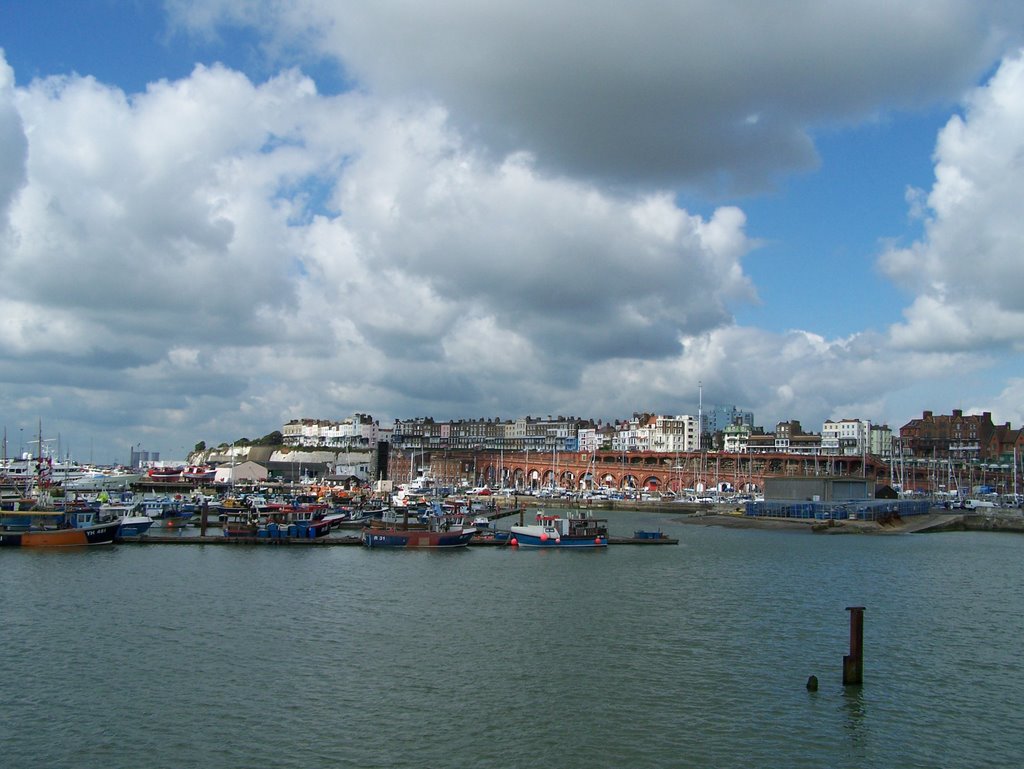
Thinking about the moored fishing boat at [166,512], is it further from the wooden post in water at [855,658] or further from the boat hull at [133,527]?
the wooden post in water at [855,658]

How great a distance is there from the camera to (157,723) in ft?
70.7

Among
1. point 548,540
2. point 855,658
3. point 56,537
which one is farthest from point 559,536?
point 855,658

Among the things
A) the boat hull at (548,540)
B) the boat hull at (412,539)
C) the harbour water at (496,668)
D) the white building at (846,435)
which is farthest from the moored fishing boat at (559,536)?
the white building at (846,435)

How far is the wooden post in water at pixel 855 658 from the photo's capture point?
25.5 metres

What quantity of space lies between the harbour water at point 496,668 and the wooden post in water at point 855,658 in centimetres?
60

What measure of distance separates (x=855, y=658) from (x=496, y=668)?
1047 centimetres

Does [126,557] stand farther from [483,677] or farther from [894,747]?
[894,747]

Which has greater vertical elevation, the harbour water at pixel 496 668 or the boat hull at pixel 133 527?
the boat hull at pixel 133 527

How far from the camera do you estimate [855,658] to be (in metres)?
25.6

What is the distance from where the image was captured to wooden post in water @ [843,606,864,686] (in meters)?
25.5

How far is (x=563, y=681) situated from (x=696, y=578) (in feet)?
74.1

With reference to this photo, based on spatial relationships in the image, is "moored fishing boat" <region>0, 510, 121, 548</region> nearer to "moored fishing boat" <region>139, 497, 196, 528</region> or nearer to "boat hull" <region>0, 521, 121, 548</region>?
"boat hull" <region>0, 521, 121, 548</region>

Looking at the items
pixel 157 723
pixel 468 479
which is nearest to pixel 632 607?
pixel 157 723

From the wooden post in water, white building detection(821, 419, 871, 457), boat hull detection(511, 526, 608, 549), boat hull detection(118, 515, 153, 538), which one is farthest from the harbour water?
white building detection(821, 419, 871, 457)
